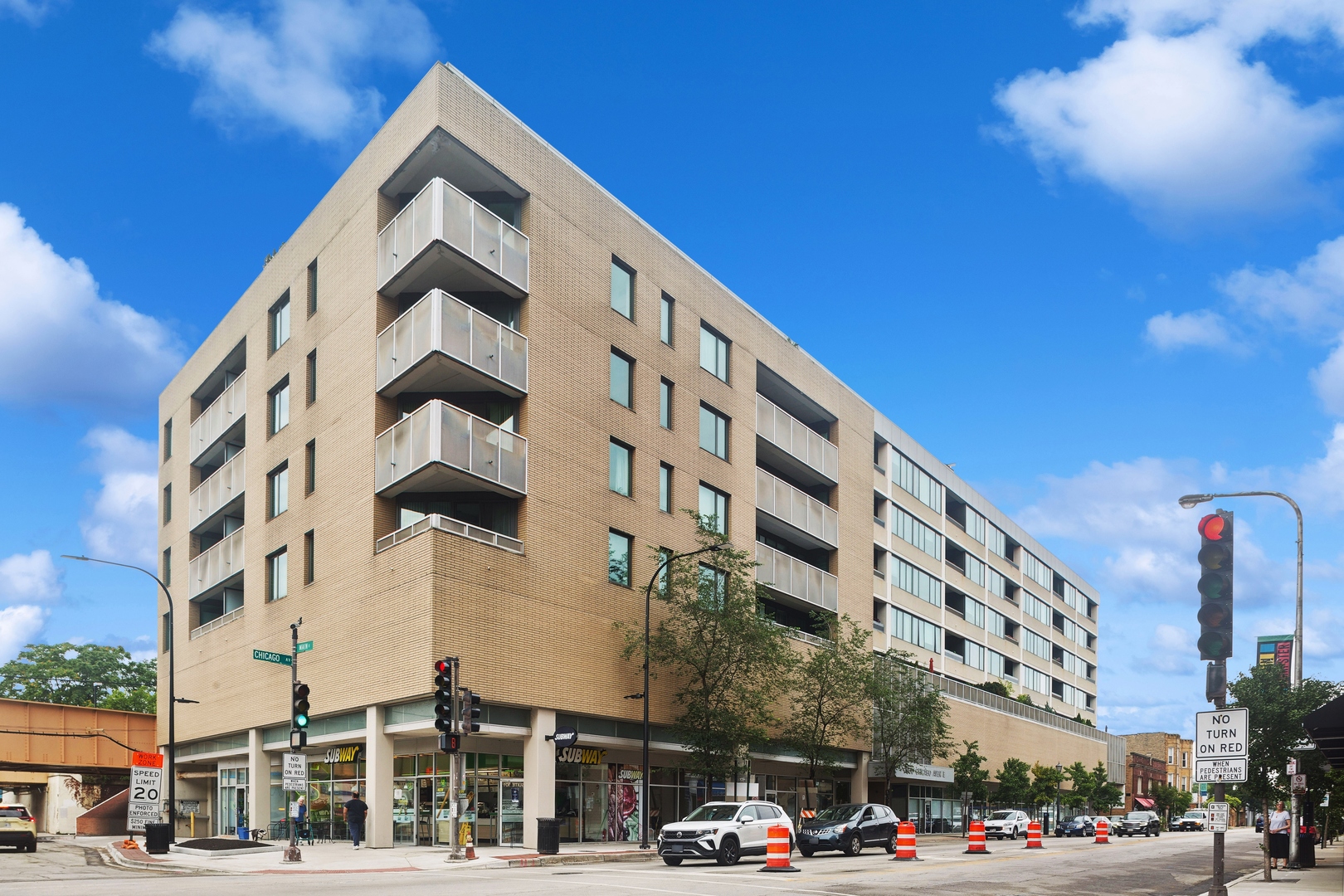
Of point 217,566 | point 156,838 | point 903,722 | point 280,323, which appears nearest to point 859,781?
point 903,722

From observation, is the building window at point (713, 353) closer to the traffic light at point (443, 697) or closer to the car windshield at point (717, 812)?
the car windshield at point (717, 812)

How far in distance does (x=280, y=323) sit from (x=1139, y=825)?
6215 cm

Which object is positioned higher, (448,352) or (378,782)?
(448,352)

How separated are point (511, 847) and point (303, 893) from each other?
15722 millimetres

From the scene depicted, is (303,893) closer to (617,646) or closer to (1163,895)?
(1163,895)

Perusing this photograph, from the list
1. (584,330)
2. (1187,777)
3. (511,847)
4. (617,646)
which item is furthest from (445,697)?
(1187,777)

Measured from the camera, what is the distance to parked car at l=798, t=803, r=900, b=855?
3444 centimetres

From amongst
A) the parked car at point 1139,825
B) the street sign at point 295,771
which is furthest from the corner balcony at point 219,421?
the parked car at point 1139,825

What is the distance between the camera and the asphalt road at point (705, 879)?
21.0 m

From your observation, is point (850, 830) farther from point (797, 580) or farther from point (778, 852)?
point (797, 580)

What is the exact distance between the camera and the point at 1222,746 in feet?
54.1

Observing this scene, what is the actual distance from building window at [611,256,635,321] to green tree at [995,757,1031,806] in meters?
45.5

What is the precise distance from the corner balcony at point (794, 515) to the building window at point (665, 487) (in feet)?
20.6

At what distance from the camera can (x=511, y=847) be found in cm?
3453
